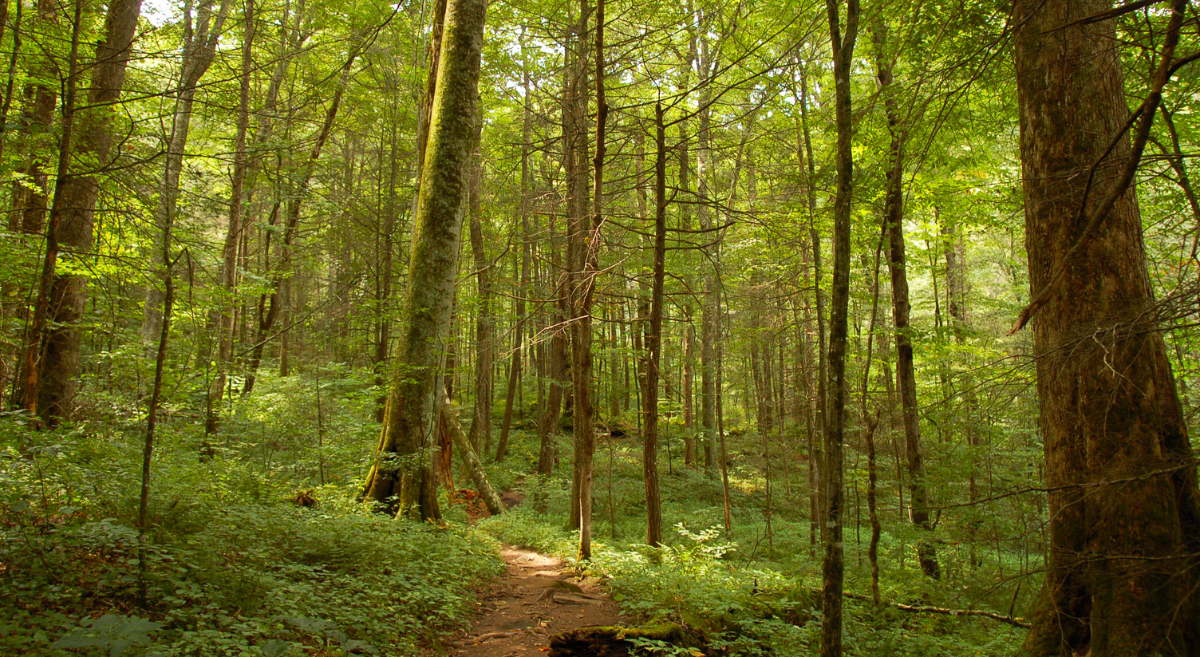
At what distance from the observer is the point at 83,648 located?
8.66ft

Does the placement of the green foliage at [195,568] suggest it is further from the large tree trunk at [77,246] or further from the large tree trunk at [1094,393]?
the large tree trunk at [1094,393]

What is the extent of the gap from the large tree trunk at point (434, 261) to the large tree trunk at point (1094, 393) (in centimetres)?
636

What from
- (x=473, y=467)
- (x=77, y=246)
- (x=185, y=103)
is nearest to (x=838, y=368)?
(x=77, y=246)

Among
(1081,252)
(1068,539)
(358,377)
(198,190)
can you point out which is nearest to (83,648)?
(198,190)

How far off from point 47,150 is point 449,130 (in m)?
4.24

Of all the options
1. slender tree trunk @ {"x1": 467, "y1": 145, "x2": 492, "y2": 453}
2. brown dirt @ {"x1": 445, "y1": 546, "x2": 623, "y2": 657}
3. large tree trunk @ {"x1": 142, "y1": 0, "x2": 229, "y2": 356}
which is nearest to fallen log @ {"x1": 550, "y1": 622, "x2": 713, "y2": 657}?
brown dirt @ {"x1": 445, "y1": 546, "x2": 623, "y2": 657}

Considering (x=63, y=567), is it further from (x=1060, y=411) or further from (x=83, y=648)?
(x=1060, y=411)

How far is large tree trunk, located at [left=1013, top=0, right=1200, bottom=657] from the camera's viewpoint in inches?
132

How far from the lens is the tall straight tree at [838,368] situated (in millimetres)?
3883

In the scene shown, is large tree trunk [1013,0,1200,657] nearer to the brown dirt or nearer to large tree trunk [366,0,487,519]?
the brown dirt

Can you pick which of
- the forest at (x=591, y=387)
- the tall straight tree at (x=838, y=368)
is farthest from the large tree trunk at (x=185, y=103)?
the tall straight tree at (x=838, y=368)

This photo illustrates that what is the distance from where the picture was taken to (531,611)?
5.69 meters

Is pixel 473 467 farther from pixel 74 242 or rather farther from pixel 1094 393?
pixel 1094 393

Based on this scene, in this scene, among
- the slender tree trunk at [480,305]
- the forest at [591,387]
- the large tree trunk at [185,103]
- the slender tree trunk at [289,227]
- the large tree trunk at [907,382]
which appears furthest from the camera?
the slender tree trunk at [289,227]
